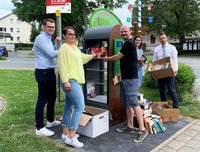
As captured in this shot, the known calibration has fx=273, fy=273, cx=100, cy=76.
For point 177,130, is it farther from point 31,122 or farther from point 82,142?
point 31,122

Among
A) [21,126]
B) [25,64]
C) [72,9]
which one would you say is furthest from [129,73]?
[72,9]

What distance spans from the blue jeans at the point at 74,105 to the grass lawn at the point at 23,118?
0.38 meters

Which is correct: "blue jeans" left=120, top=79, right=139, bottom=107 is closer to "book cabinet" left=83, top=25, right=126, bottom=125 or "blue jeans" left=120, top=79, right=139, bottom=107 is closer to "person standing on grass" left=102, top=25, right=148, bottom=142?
"person standing on grass" left=102, top=25, right=148, bottom=142

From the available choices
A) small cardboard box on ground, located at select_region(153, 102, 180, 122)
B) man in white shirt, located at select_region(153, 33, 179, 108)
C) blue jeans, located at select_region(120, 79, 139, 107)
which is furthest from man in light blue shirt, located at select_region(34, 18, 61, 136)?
man in white shirt, located at select_region(153, 33, 179, 108)

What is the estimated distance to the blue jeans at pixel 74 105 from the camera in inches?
158

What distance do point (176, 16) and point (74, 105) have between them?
3599cm

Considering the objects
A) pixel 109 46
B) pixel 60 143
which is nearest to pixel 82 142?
pixel 60 143

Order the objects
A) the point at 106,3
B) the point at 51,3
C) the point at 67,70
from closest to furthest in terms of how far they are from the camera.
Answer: the point at 67,70
the point at 51,3
the point at 106,3

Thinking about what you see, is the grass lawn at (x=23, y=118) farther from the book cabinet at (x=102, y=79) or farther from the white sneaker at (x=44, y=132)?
the book cabinet at (x=102, y=79)

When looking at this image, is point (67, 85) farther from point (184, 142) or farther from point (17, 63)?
point (17, 63)

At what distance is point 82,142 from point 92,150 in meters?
0.35

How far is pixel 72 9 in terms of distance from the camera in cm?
2855

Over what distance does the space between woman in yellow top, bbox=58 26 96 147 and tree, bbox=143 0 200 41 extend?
31.4 meters

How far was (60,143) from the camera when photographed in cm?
429
